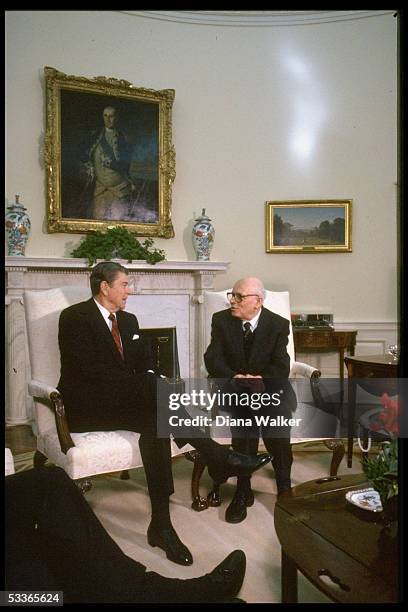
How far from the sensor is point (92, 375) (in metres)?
2.08

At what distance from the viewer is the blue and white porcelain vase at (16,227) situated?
3.61 metres

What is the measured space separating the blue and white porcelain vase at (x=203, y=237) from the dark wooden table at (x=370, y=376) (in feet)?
5.72

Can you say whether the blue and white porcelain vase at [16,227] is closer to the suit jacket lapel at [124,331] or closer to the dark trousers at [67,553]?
the suit jacket lapel at [124,331]

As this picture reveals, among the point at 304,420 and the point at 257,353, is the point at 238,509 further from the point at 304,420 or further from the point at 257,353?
the point at 257,353

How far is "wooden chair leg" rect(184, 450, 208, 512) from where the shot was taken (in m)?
2.17

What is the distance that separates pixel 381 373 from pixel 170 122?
9.35 ft

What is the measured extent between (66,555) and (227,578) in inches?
19.6

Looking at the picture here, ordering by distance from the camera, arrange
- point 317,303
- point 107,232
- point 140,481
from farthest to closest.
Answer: point 317,303
point 107,232
point 140,481

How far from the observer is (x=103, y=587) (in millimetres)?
1205

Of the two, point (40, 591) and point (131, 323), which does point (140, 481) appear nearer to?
point (131, 323)

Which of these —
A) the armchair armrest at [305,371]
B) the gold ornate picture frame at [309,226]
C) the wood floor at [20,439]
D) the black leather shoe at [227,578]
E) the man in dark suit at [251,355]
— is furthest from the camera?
the gold ornate picture frame at [309,226]

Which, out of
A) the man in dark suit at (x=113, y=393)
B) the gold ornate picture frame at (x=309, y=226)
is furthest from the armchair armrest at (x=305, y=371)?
the gold ornate picture frame at (x=309, y=226)

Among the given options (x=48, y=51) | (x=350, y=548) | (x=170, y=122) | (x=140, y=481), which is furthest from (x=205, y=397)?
(x=48, y=51)

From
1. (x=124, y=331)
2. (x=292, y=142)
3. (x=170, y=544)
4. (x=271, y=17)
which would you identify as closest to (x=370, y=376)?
(x=124, y=331)
